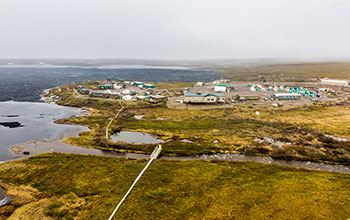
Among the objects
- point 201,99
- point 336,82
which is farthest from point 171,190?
point 336,82

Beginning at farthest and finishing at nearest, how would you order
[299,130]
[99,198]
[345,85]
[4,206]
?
[345,85] → [299,130] → [99,198] → [4,206]

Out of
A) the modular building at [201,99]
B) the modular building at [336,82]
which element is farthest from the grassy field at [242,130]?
the modular building at [336,82]

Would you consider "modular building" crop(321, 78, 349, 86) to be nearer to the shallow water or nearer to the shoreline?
the shoreline

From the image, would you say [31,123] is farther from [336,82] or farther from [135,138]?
[336,82]

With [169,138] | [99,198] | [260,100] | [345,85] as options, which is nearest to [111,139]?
[169,138]

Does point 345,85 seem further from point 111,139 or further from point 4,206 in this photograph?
point 4,206

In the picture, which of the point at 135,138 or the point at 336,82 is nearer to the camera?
the point at 135,138

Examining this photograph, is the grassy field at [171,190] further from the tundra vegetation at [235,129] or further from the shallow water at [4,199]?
the tundra vegetation at [235,129]
